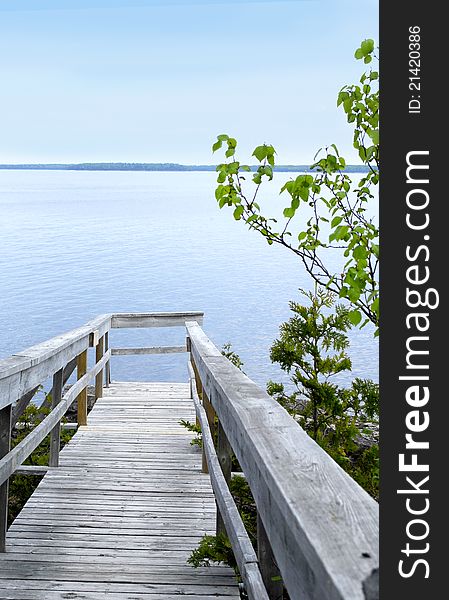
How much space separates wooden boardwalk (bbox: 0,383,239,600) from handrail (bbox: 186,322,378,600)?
1.31 m

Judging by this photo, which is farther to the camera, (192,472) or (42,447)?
(42,447)

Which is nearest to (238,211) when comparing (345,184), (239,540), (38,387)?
(345,184)

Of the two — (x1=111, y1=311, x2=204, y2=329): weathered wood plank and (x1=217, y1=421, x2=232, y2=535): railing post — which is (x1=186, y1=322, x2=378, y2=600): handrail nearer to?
(x1=217, y1=421, x2=232, y2=535): railing post

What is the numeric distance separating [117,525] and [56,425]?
0.98 metres

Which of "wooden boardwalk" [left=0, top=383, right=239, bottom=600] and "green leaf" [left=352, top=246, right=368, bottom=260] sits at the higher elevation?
"green leaf" [left=352, top=246, right=368, bottom=260]

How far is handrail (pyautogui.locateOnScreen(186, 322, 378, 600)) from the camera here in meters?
1.01

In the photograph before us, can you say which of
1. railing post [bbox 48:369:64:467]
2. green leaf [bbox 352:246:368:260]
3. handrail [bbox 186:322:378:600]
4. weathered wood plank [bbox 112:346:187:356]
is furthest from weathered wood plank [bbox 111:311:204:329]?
handrail [bbox 186:322:378:600]

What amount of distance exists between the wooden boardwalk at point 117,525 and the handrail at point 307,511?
131cm

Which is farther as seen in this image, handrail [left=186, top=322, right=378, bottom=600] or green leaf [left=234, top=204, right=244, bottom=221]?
green leaf [left=234, top=204, right=244, bottom=221]

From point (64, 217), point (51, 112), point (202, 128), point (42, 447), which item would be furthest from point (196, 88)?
point (42, 447)

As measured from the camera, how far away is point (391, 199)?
1.10 meters

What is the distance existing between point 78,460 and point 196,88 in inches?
3937

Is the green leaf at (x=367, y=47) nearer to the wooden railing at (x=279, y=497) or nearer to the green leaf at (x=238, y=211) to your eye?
the green leaf at (x=238, y=211)

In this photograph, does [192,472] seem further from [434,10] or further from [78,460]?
[434,10]
